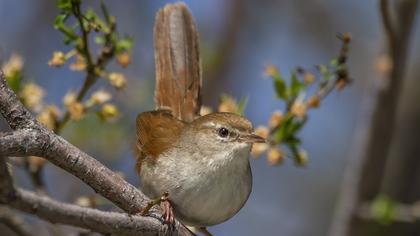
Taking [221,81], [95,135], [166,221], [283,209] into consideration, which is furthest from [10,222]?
[283,209]

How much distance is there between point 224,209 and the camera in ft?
12.0

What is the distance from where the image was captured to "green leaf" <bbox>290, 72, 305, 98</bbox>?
12.6 feet

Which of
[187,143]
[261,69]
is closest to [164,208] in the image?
[187,143]

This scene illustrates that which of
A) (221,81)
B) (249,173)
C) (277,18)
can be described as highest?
(277,18)

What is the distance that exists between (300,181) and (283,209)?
42cm

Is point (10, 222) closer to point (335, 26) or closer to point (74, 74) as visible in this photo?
point (74, 74)

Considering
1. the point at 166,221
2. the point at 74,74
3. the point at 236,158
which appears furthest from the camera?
the point at 74,74

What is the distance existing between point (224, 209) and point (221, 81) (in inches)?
118

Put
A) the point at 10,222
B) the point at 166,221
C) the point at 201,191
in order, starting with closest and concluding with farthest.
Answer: the point at 166,221, the point at 10,222, the point at 201,191

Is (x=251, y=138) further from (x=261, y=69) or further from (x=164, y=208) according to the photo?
(x=261, y=69)

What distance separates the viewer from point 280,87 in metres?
3.87

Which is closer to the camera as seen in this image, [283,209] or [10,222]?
[10,222]

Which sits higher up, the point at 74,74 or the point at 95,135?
the point at 74,74

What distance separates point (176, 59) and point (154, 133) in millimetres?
535
